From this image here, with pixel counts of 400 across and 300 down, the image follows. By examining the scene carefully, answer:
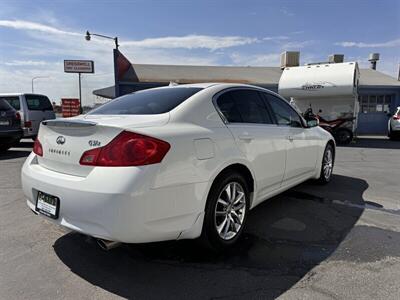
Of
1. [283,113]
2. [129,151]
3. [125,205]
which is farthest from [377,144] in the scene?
[125,205]

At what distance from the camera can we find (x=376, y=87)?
62.9 ft

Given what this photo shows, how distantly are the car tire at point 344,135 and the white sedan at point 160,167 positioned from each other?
11.2 m

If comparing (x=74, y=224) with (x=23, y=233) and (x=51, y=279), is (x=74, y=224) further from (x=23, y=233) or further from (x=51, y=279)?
(x=23, y=233)

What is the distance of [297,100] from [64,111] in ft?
73.0

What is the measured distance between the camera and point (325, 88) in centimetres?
1339

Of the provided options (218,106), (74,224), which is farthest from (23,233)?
(218,106)

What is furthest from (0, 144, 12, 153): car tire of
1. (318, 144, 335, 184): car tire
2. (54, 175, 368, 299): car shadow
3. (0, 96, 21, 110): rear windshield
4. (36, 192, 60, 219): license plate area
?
(318, 144, 335, 184): car tire

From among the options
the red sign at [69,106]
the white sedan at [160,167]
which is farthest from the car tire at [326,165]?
the red sign at [69,106]

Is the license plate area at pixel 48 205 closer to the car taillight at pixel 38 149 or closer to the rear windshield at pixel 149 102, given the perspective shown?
the car taillight at pixel 38 149

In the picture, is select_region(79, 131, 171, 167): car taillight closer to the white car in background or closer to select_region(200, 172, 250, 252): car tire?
select_region(200, 172, 250, 252): car tire

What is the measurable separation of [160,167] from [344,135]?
13.1 meters

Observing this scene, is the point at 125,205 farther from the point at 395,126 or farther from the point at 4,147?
the point at 395,126

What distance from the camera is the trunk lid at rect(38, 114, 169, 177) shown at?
260cm

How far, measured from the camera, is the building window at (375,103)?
1980 centimetres
